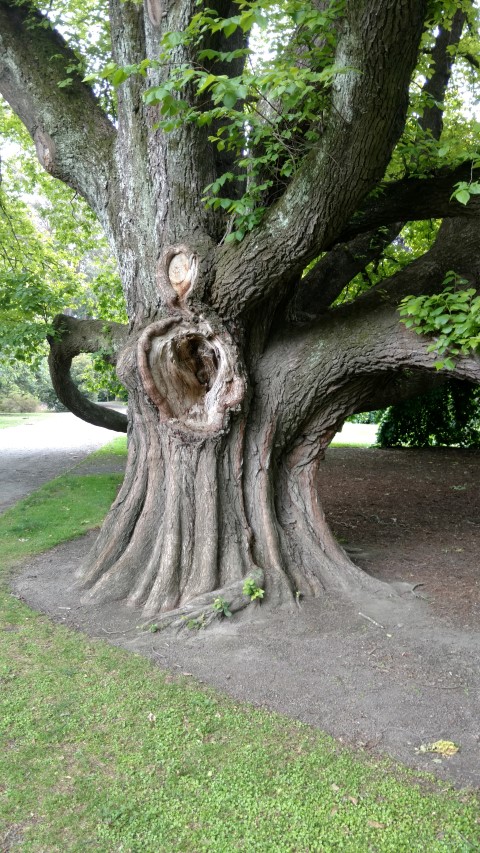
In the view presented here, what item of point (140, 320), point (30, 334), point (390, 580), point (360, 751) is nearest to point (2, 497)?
point (30, 334)

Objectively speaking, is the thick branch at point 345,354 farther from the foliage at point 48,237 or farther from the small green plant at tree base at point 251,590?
the foliage at point 48,237

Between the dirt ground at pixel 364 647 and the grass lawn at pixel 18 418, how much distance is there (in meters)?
23.5

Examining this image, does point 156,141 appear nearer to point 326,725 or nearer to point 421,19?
point 421,19

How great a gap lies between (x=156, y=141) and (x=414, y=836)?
223 inches

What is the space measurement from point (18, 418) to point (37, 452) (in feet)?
53.8

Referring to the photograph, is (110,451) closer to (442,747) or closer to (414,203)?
(414,203)

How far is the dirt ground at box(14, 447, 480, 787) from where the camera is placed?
4.13 m

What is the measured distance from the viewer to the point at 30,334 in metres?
7.42

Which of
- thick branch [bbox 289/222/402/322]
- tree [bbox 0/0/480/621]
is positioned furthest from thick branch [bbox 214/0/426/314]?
thick branch [bbox 289/222/402/322]

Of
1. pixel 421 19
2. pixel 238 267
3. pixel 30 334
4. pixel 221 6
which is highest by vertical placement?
pixel 221 6

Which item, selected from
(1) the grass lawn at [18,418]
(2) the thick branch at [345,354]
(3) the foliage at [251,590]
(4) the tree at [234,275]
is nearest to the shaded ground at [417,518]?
(4) the tree at [234,275]

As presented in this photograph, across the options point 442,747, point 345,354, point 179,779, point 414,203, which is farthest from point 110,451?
point 442,747

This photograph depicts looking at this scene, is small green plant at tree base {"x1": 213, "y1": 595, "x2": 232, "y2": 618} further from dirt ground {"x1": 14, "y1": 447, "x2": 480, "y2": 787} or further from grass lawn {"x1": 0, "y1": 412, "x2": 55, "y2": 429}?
grass lawn {"x1": 0, "y1": 412, "x2": 55, "y2": 429}

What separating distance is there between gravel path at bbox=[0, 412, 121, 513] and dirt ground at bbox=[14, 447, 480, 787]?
5.42 m
